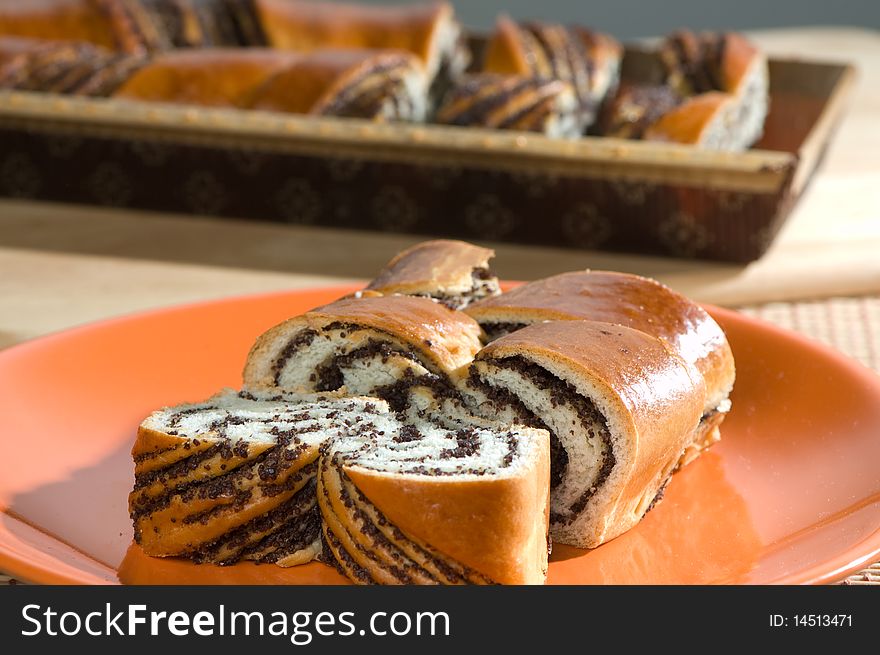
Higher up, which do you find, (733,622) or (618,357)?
(618,357)

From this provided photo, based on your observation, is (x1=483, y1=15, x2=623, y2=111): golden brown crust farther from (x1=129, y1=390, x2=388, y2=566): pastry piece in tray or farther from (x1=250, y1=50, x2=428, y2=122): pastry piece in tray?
(x1=129, y1=390, x2=388, y2=566): pastry piece in tray

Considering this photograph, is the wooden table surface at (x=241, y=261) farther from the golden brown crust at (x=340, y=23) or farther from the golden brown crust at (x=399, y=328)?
the golden brown crust at (x=340, y=23)

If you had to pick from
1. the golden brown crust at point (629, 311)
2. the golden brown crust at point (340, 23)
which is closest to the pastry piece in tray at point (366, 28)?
the golden brown crust at point (340, 23)

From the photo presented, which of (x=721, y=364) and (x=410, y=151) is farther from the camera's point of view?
(x=410, y=151)

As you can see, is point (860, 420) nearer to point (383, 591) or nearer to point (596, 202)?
point (383, 591)

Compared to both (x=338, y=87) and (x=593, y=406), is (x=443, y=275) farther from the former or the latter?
(x=338, y=87)

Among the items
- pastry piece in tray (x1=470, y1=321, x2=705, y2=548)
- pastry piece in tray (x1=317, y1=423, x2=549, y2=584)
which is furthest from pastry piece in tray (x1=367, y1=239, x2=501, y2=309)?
pastry piece in tray (x1=317, y1=423, x2=549, y2=584)

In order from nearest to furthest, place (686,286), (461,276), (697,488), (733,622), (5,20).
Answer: (733,622) → (697,488) → (461,276) → (686,286) → (5,20)

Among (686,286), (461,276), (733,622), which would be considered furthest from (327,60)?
(733,622)
